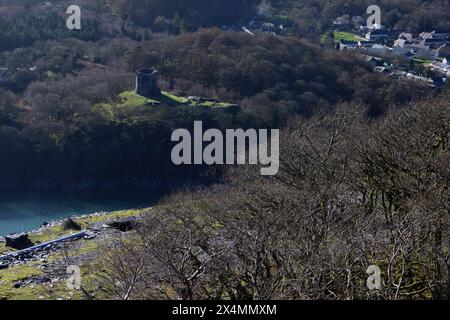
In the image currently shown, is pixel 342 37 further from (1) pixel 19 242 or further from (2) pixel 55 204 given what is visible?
(1) pixel 19 242

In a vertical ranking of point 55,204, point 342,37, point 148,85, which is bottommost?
point 55,204

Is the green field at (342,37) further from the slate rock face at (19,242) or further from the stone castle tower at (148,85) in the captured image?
the slate rock face at (19,242)

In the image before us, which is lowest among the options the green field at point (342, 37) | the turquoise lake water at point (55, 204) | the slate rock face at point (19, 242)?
the turquoise lake water at point (55, 204)

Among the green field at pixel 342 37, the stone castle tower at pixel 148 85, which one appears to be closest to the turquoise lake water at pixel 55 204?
the stone castle tower at pixel 148 85

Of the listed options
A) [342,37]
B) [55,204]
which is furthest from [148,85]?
[342,37]

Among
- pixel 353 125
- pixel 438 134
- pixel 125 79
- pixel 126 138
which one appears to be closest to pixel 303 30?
pixel 125 79

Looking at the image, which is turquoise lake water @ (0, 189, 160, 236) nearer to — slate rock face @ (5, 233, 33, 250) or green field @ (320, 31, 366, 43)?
slate rock face @ (5, 233, 33, 250)

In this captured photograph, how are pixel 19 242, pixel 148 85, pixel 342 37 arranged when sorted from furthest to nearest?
pixel 342 37 → pixel 148 85 → pixel 19 242
